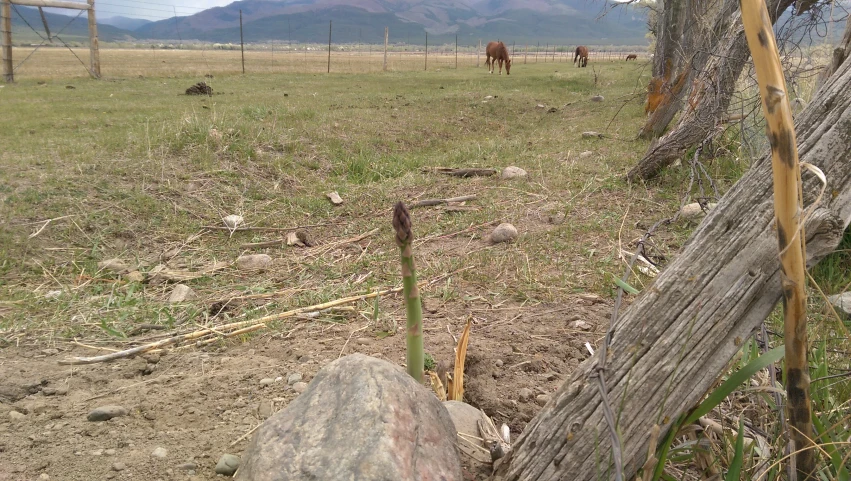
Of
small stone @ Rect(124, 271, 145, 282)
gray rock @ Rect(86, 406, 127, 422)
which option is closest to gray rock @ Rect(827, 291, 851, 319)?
gray rock @ Rect(86, 406, 127, 422)

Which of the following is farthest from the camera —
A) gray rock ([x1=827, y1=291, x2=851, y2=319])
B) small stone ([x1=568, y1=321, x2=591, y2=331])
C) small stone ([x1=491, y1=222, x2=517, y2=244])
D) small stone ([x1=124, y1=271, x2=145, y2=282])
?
small stone ([x1=491, y1=222, x2=517, y2=244])

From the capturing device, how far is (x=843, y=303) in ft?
9.71

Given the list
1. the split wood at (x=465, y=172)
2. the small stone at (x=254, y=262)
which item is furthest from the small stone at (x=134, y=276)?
the split wood at (x=465, y=172)

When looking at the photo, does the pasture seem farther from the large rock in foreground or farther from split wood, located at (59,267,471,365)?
the large rock in foreground

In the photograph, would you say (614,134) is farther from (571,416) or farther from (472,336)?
(571,416)

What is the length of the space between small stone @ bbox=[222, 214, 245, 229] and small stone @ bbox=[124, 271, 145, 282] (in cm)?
113

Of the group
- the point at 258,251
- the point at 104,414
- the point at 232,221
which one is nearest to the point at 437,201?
the point at 258,251

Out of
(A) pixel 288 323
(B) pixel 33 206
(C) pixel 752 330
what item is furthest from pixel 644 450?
(B) pixel 33 206

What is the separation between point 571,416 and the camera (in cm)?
144

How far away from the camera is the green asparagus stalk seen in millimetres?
1588

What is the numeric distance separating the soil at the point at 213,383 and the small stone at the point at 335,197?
2.80 meters

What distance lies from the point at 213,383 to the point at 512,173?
4773 millimetres

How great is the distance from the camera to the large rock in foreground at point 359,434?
4.78ft

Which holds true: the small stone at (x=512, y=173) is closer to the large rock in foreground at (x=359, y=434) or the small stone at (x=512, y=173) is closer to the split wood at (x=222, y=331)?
the split wood at (x=222, y=331)
